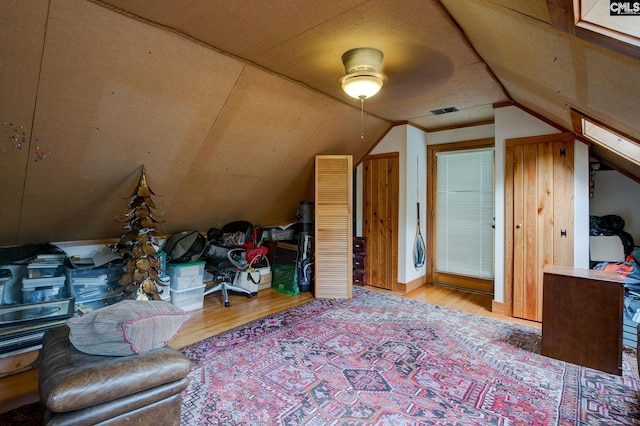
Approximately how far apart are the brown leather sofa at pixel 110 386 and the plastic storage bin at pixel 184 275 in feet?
6.76

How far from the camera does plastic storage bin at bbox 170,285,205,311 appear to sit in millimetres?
3607

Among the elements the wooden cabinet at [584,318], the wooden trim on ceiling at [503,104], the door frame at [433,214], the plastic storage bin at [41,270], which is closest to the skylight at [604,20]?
the wooden cabinet at [584,318]

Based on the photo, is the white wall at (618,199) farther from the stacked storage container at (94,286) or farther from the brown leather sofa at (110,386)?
the stacked storage container at (94,286)

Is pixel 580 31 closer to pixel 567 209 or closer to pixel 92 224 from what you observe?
pixel 567 209

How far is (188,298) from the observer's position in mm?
3691

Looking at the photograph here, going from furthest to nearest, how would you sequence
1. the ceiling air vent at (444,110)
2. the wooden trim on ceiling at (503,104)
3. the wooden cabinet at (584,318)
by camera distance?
the ceiling air vent at (444,110) → the wooden trim on ceiling at (503,104) → the wooden cabinet at (584,318)

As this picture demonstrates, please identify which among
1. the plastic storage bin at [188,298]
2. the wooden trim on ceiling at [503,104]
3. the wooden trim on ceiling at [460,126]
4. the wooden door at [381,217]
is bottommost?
the plastic storage bin at [188,298]

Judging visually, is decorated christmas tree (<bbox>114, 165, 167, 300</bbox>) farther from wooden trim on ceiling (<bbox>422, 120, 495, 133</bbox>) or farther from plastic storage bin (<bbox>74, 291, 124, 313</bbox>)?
wooden trim on ceiling (<bbox>422, 120, 495, 133</bbox>)

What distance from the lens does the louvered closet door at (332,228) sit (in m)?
4.20

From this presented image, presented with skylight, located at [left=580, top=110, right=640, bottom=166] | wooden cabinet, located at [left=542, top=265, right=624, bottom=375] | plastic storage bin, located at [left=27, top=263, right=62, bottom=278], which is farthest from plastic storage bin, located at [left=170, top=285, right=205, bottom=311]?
skylight, located at [left=580, top=110, right=640, bottom=166]

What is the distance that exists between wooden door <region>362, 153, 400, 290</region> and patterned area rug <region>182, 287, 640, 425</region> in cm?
140

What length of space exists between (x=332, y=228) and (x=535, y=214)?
7.75ft

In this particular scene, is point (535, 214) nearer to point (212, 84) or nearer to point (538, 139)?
point (538, 139)

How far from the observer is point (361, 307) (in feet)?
12.5
